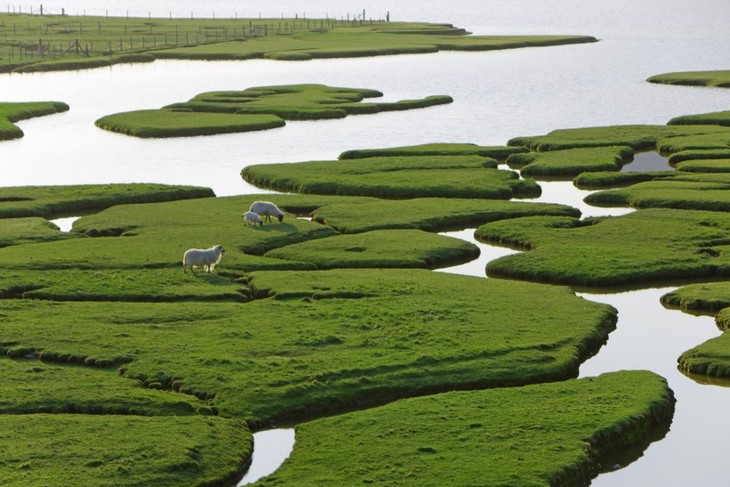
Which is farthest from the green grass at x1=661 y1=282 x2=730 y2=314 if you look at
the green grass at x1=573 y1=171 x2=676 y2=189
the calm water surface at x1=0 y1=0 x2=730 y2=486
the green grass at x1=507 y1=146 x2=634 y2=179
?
the green grass at x1=507 y1=146 x2=634 y2=179

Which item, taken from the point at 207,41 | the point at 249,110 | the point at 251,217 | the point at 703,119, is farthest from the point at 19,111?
the point at 207,41

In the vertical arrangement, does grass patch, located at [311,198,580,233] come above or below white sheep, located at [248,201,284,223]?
below

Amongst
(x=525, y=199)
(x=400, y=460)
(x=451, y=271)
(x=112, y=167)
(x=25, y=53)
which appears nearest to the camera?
(x=400, y=460)

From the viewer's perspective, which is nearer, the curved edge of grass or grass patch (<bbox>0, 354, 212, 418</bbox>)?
grass patch (<bbox>0, 354, 212, 418</bbox>)

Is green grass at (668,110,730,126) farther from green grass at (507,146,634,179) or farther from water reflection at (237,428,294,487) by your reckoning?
water reflection at (237,428,294,487)

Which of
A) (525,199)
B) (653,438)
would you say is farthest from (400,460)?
(525,199)

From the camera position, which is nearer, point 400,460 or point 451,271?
point 400,460

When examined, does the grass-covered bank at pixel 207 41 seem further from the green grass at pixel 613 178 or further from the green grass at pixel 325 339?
the green grass at pixel 325 339

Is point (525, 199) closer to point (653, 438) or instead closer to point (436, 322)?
point (436, 322)
